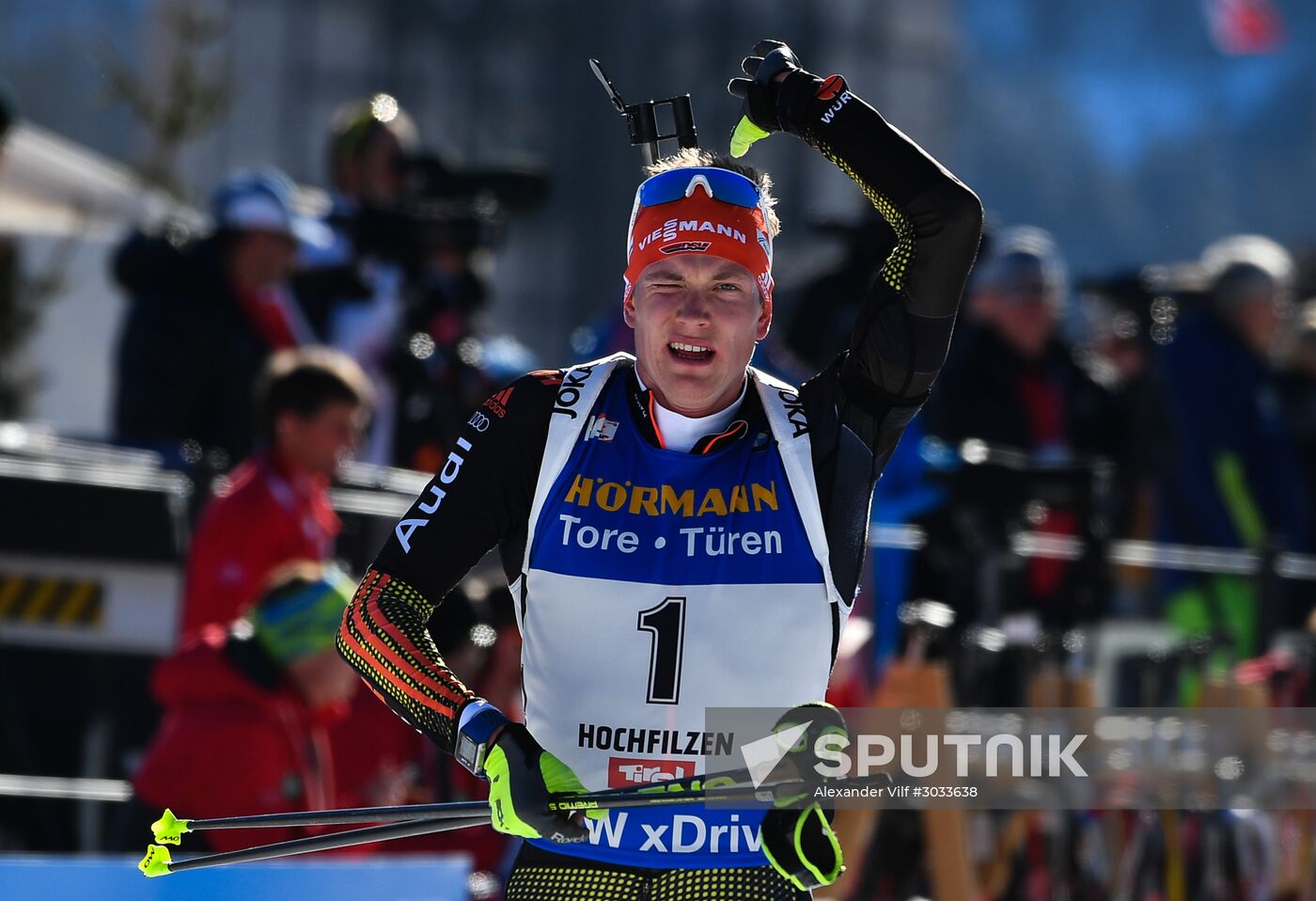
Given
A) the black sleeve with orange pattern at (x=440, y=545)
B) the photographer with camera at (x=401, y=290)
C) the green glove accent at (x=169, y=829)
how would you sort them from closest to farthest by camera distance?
the black sleeve with orange pattern at (x=440, y=545), the green glove accent at (x=169, y=829), the photographer with camera at (x=401, y=290)

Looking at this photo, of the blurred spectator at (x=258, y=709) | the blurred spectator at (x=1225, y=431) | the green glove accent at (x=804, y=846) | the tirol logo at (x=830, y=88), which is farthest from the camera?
the blurred spectator at (x=1225, y=431)

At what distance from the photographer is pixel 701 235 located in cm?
331

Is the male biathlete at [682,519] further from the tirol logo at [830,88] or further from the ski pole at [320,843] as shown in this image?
the ski pole at [320,843]

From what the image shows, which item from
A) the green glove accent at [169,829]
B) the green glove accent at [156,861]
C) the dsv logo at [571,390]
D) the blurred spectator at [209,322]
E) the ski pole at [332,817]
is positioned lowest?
the green glove accent at [156,861]

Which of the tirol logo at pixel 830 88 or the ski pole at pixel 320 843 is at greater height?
the tirol logo at pixel 830 88

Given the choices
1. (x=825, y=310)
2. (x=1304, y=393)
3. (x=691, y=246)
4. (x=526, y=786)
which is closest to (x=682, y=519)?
(x=691, y=246)

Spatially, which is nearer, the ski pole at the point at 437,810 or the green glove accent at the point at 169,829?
the ski pole at the point at 437,810

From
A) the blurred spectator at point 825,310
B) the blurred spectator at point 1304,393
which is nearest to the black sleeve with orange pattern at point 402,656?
the blurred spectator at point 825,310

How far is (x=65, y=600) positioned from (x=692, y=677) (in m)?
3.54

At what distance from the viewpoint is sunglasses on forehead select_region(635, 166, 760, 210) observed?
3.39 meters

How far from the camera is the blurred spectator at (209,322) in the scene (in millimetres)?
6582

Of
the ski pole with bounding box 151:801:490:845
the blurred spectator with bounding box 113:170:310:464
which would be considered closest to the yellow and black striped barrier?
the blurred spectator with bounding box 113:170:310:464

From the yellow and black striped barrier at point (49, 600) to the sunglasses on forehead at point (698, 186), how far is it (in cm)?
333

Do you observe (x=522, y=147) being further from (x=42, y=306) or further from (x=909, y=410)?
(x=909, y=410)
